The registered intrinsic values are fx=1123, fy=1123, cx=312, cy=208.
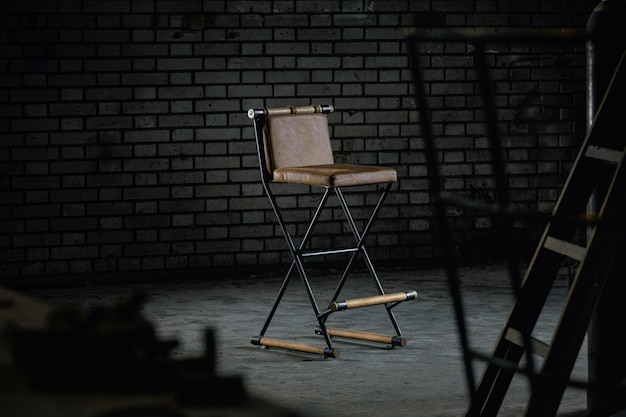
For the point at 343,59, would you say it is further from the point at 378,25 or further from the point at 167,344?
the point at 167,344

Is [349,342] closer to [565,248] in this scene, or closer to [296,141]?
[296,141]

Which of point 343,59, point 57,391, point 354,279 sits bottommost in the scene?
point 354,279

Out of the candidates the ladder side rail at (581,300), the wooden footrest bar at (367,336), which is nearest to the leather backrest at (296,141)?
the wooden footrest bar at (367,336)

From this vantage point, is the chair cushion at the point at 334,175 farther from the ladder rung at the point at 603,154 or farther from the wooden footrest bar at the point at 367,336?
the ladder rung at the point at 603,154

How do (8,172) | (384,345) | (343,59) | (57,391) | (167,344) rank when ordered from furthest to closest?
(343,59), (8,172), (384,345), (167,344), (57,391)

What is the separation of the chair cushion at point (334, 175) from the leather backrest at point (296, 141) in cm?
8

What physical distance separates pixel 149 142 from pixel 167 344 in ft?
11.6

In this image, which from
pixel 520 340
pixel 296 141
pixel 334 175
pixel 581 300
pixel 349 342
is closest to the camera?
pixel 581 300

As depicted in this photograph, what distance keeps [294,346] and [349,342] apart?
398mm

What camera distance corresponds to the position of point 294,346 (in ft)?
15.8

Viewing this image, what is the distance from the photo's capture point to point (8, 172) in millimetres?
6523

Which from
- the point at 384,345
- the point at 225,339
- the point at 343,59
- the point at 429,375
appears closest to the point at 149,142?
the point at 343,59

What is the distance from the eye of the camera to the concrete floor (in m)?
4.03

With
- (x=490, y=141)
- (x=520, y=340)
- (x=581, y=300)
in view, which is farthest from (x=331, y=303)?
(x=490, y=141)
